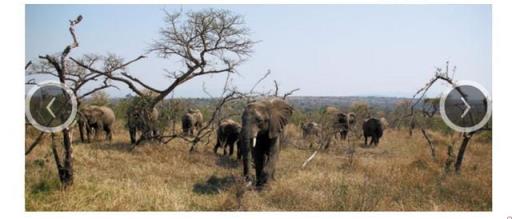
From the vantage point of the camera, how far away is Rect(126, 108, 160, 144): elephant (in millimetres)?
16781

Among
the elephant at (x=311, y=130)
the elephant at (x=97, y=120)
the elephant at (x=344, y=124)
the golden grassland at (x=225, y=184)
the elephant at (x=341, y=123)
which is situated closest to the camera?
the golden grassland at (x=225, y=184)

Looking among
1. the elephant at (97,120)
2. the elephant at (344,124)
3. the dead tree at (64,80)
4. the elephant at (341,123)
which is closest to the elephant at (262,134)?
the dead tree at (64,80)

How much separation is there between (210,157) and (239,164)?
102cm

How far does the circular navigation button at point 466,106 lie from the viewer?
11.8 m

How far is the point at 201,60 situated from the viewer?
16.3 metres

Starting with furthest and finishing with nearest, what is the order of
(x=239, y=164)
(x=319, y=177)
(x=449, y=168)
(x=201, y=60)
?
(x=201, y=60) → (x=239, y=164) → (x=449, y=168) → (x=319, y=177)

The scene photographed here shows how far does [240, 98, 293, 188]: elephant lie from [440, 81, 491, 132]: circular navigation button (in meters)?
3.82

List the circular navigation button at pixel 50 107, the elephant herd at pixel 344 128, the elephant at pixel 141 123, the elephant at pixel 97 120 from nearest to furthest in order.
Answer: the circular navigation button at pixel 50 107 → the elephant at pixel 141 123 → the elephant at pixel 97 120 → the elephant herd at pixel 344 128

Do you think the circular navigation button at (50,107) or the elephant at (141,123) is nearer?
the circular navigation button at (50,107)

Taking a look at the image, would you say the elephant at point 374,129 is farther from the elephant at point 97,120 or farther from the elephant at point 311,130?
the elephant at point 97,120

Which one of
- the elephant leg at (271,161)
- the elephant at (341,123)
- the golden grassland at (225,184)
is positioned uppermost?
the elephant at (341,123)

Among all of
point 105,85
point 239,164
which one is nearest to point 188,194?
point 105,85

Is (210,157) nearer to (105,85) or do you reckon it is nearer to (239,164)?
(239,164)

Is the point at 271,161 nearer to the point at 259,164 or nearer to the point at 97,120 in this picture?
the point at 259,164
